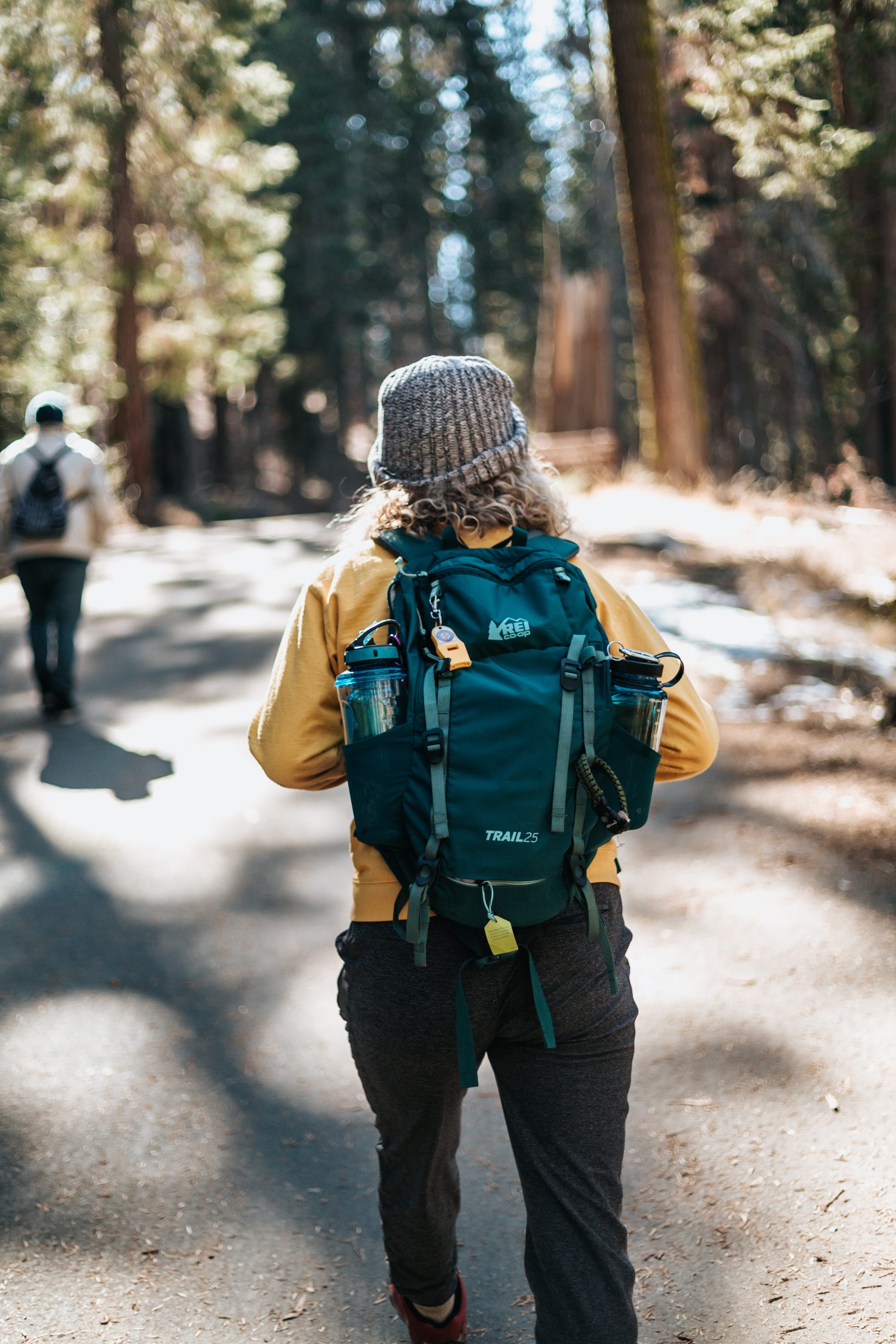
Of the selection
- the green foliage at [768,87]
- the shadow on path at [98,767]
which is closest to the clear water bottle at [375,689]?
the shadow on path at [98,767]

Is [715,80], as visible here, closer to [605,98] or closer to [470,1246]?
[470,1246]

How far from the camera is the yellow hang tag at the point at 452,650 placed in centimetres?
202

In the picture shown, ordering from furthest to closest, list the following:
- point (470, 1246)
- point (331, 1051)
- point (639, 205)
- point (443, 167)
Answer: point (443, 167), point (639, 205), point (331, 1051), point (470, 1246)

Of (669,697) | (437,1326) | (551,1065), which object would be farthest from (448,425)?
(437,1326)

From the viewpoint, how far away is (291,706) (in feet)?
7.54

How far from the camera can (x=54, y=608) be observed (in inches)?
304

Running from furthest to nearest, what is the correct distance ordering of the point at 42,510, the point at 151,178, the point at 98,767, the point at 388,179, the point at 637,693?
the point at 388,179 < the point at 151,178 < the point at 42,510 < the point at 98,767 < the point at 637,693

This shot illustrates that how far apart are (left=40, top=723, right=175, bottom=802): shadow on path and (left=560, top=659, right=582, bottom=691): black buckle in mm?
4929

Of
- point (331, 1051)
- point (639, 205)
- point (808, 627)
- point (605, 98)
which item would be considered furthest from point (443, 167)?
point (331, 1051)

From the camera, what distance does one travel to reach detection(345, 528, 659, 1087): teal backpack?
6.56 feet

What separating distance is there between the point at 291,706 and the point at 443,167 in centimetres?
4544

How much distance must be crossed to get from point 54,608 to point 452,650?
6.30 m

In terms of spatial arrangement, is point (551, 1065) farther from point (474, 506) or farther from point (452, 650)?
point (474, 506)

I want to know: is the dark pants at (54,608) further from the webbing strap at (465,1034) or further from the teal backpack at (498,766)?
the webbing strap at (465,1034)
